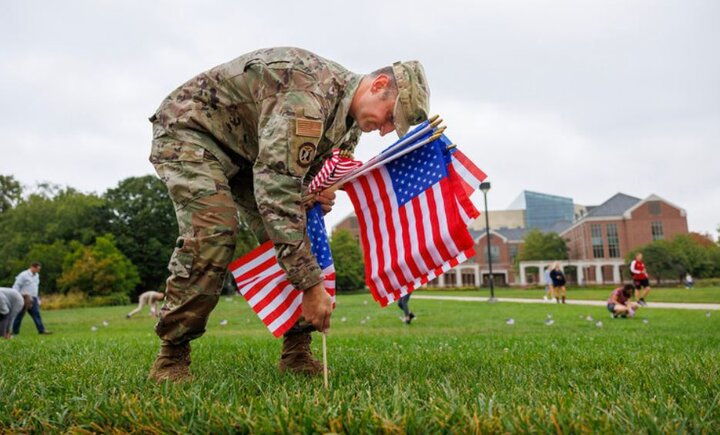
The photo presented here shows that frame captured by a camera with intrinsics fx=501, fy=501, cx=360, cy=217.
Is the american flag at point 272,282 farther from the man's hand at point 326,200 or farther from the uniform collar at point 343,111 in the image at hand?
the uniform collar at point 343,111

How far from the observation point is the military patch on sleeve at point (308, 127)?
2643 mm

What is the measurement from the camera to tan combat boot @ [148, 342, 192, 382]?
3.03 metres

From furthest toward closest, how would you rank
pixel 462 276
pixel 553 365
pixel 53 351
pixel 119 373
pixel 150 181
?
pixel 462 276 < pixel 150 181 < pixel 53 351 < pixel 553 365 < pixel 119 373

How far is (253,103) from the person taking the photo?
9.92ft

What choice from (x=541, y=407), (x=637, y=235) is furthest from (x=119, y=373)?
(x=637, y=235)

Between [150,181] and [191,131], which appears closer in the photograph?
[191,131]

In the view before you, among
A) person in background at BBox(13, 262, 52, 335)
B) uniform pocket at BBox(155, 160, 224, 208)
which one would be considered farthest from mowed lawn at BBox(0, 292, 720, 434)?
person in background at BBox(13, 262, 52, 335)

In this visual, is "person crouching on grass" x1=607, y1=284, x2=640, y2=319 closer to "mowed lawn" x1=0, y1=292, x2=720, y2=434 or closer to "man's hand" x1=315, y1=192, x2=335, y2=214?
"mowed lawn" x1=0, y1=292, x2=720, y2=434

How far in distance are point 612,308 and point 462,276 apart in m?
82.2

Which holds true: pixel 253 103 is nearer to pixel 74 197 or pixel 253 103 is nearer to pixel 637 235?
pixel 74 197

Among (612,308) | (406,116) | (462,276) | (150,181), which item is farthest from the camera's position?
(462,276)

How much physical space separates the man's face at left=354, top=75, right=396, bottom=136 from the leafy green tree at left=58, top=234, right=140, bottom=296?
4664cm

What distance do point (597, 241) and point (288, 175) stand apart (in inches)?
3431

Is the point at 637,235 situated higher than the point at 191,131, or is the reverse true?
the point at 637,235
